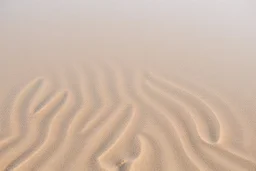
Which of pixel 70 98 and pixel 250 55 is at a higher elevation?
pixel 70 98

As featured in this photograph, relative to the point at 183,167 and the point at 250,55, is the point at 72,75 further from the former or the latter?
the point at 250,55

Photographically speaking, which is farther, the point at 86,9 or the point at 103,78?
the point at 86,9

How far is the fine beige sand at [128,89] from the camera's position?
98.4 inches

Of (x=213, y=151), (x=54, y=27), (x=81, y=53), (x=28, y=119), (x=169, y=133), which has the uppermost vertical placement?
(x=54, y=27)

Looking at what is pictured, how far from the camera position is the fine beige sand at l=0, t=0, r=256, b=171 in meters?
2.50

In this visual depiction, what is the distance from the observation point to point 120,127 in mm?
2793

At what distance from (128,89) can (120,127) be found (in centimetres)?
62

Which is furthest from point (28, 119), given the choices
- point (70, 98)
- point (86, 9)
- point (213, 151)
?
point (86, 9)

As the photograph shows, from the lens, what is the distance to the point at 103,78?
356cm

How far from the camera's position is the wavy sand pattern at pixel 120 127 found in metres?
2.43

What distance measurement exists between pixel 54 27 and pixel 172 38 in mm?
1687

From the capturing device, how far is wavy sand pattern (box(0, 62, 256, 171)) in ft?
7.97

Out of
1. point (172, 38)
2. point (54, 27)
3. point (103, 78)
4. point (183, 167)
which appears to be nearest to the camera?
point (183, 167)

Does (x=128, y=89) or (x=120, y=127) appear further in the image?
(x=128, y=89)
